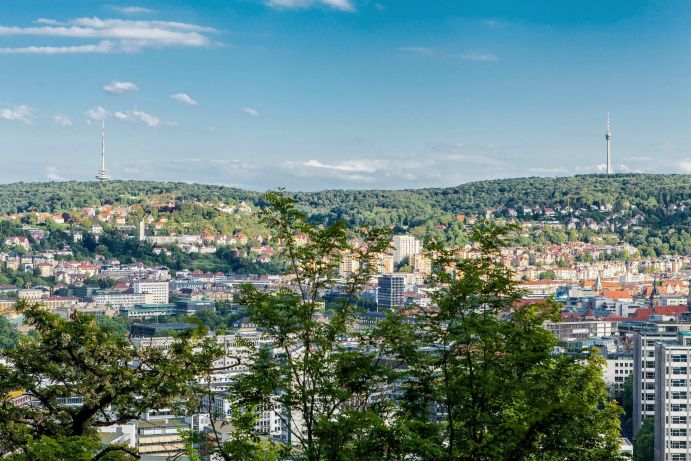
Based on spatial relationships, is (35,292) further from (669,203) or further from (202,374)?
(202,374)

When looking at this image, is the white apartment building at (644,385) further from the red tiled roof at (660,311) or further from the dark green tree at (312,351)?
the red tiled roof at (660,311)

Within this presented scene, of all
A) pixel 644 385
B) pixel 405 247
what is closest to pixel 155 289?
pixel 405 247


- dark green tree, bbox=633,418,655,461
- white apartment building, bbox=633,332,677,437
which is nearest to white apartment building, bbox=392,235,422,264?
white apartment building, bbox=633,332,677,437

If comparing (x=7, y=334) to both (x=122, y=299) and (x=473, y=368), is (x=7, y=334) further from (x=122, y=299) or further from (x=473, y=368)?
(x=473, y=368)

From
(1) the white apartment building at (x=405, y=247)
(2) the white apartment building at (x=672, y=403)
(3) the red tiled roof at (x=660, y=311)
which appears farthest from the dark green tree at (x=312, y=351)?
(1) the white apartment building at (x=405, y=247)

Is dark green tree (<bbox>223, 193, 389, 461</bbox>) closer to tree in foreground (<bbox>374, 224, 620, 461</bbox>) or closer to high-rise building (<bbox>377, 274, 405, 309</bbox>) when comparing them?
tree in foreground (<bbox>374, 224, 620, 461</bbox>)

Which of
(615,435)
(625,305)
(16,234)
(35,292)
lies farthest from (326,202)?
(615,435)
